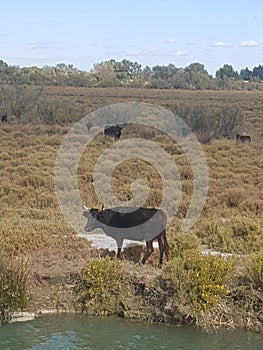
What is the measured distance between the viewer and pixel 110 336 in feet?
33.2

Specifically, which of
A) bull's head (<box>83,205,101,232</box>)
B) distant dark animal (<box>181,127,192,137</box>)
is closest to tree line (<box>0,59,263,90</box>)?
distant dark animal (<box>181,127,192,137</box>)

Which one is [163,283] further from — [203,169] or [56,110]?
[56,110]

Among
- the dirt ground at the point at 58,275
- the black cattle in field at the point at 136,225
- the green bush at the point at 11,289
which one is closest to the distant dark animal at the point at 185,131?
the black cattle in field at the point at 136,225

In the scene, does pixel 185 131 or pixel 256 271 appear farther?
pixel 185 131

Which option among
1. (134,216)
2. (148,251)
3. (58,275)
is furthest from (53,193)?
(58,275)

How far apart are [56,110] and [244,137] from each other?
48.4ft

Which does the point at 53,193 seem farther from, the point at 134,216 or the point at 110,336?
the point at 110,336

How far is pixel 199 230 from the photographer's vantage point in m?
15.0

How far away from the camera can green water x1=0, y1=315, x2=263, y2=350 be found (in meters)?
9.72

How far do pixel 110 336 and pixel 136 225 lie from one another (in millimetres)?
2847

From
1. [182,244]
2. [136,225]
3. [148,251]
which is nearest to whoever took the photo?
[148,251]

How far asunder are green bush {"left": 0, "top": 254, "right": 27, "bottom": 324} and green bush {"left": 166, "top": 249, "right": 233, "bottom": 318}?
→ 255 centimetres

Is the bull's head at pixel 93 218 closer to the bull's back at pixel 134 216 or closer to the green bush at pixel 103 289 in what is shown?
the bull's back at pixel 134 216

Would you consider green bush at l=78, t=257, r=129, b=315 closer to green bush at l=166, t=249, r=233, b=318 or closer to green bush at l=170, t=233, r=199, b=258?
green bush at l=166, t=249, r=233, b=318
